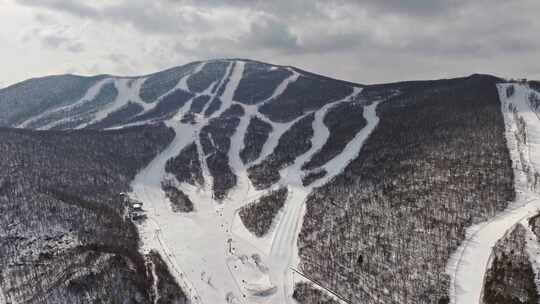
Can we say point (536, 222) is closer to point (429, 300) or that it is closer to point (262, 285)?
point (429, 300)

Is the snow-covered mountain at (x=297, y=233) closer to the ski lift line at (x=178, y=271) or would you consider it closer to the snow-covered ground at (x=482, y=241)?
the snow-covered ground at (x=482, y=241)

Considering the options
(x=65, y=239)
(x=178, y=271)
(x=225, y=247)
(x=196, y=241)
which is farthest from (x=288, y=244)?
(x=65, y=239)

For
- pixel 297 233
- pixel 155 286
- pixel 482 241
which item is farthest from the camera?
pixel 297 233

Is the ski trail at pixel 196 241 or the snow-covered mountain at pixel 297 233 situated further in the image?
the ski trail at pixel 196 241

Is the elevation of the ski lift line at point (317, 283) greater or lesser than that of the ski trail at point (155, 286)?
lesser

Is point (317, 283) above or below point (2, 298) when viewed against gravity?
below

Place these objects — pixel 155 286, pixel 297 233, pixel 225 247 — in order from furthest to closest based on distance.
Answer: pixel 297 233, pixel 225 247, pixel 155 286

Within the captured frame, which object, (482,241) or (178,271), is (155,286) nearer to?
(178,271)

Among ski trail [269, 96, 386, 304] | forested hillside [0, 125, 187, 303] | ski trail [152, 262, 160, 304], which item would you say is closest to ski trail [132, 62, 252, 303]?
ski trail [152, 262, 160, 304]

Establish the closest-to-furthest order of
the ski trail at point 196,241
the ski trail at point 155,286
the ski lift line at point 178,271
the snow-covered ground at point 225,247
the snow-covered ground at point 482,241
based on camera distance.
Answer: the snow-covered ground at point 482,241
the ski trail at point 155,286
the ski lift line at point 178,271
the snow-covered ground at point 225,247
the ski trail at point 196,241

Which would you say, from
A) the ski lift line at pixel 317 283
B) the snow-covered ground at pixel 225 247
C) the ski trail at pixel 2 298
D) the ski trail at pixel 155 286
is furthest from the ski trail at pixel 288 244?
the ski trail at pixel 2 298

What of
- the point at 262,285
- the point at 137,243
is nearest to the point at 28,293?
the point at 137,243
